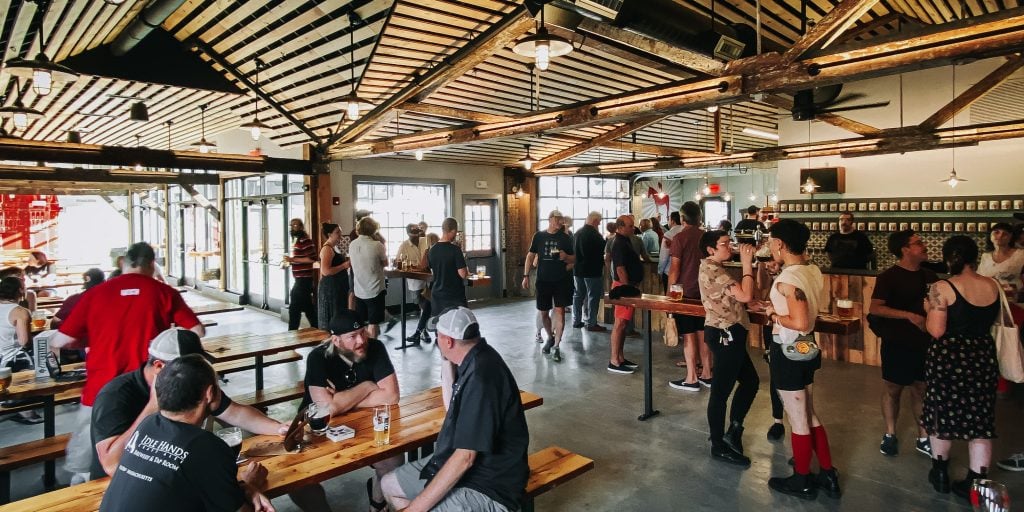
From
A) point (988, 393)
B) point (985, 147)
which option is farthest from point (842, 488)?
point (985, 147)

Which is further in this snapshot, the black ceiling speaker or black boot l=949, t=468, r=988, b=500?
the black ceiling speaker

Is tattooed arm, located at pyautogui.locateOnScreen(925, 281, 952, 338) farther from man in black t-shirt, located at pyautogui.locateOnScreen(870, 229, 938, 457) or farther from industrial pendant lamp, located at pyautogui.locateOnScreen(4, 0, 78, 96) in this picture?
industrial pendant lamp, located at pyautogui.locateOnScreen(4, 0, 78, 96)

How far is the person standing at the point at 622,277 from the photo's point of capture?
6.62m

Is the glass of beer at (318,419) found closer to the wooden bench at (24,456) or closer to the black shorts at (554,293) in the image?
the wooden bench at (24,456)

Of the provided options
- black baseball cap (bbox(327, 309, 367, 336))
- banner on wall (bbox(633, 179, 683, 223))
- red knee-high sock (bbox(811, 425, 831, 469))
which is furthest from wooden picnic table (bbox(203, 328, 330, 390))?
banner on wall (bbox(633, 179, 683, 223))

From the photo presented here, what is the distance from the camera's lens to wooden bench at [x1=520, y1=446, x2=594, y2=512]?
272 centimetres

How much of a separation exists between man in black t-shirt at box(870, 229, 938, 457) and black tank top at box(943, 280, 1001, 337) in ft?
1.71

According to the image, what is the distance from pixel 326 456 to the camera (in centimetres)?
257

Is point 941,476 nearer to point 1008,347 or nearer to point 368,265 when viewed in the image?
point 1008,347

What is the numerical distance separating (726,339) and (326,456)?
2790mm

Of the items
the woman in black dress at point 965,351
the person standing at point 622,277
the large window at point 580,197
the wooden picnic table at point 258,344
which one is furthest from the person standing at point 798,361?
the large window at point 580,197

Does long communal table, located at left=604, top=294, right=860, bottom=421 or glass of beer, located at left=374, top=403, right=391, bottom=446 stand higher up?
long communal table, located at left=604, top=294, right=860, bottom=421

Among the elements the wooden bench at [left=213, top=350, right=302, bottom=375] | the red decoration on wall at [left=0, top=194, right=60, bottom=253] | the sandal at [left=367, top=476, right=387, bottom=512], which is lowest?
the sandal at [left=367, top=476, right=387, bottom=512]

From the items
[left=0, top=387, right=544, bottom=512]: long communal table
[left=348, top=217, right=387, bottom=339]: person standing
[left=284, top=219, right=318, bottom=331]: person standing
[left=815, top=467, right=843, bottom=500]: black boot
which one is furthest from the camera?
[left=284, top=219, right=318, bottom=331]: person standing
